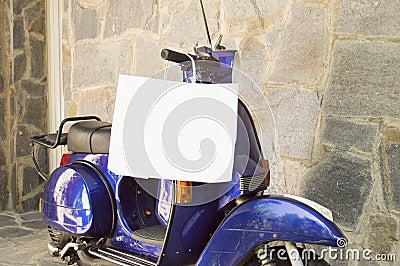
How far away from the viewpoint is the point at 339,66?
2473 millimetres

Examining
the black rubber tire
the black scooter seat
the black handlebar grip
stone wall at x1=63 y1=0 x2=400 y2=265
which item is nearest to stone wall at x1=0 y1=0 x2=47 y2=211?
stone wall at x1=63 y1=0 x2=400 y2=265

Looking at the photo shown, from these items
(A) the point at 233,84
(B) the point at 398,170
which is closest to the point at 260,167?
(A) the point at 233,84

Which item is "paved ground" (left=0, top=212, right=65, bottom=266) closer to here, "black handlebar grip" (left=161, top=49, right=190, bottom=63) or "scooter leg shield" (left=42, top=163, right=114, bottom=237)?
"scooter leg shield" (left=42, top=163, right=114, bottom=237)

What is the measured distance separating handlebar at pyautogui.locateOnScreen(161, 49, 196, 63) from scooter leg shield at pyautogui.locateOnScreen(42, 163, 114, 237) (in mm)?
782

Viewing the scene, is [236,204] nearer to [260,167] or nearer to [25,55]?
[260,167]

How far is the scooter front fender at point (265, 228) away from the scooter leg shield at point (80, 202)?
2.07 feet

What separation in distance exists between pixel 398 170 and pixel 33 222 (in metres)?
2.76

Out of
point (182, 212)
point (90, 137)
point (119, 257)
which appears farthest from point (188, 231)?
point (90, 137)

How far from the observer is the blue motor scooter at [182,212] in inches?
70.1

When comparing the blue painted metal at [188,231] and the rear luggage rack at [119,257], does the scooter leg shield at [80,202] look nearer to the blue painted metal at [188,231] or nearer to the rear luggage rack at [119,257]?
the rear luggage rack at [119,257]

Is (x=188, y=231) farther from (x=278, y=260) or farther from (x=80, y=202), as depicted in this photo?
(x=80, y=202)

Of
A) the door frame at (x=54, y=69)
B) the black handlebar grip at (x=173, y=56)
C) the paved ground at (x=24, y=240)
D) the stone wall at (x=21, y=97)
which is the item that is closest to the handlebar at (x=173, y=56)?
the black handlebar grip at (x=173, y=56)

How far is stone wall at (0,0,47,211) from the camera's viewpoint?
418 centimetres

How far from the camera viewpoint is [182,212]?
6.84ft
